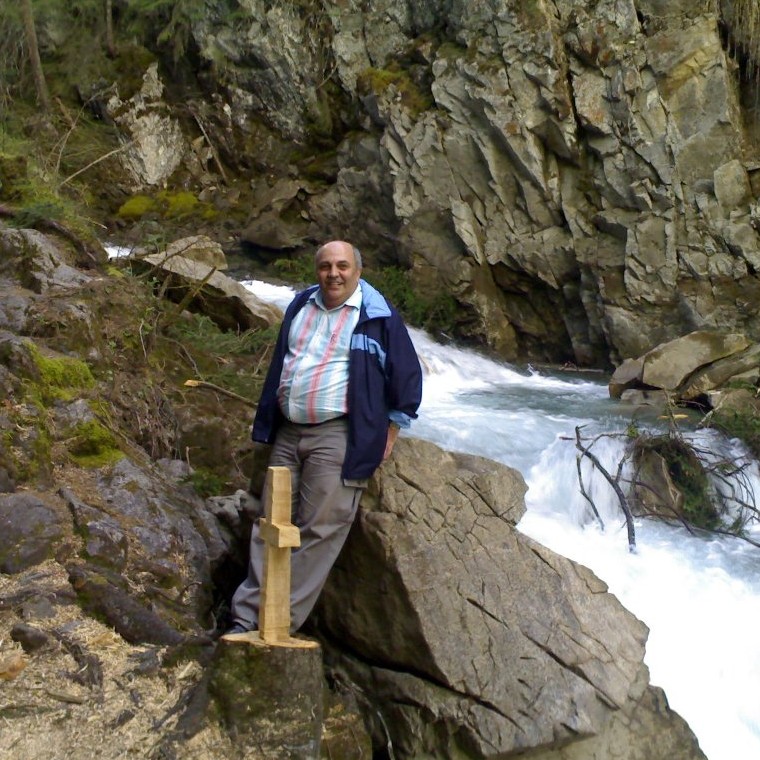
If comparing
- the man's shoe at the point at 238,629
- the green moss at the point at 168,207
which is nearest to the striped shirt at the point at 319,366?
the man's shoe at the point at 238,629

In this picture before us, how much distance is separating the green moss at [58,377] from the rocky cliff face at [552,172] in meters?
10.4

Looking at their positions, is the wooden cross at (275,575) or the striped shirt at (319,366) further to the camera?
the striped shirt at (319,366)

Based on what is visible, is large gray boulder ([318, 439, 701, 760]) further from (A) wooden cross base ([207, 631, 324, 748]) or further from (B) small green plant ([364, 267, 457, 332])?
(B) small green plant ([364, 267, 457, 332])

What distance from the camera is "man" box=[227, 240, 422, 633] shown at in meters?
3.67

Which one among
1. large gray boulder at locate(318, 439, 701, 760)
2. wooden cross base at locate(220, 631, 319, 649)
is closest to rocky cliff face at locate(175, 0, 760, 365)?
large gray boulder at locate(318, 439, 701, 760)

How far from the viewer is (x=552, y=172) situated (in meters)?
14.0

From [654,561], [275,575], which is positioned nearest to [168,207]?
[654,561]

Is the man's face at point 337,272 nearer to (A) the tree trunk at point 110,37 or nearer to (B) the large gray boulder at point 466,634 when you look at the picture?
(B) the large gray boulder at point 466,634

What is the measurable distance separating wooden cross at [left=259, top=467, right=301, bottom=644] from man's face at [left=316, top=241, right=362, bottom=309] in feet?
3.34

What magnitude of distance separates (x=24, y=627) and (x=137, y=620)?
0.47 meters

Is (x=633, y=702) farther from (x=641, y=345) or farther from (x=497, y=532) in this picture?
(x=641, y=345)

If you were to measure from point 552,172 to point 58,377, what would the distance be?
11007 mm

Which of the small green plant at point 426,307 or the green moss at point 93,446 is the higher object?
the small green plant at point 426,307

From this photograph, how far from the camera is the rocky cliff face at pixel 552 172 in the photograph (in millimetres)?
13086
